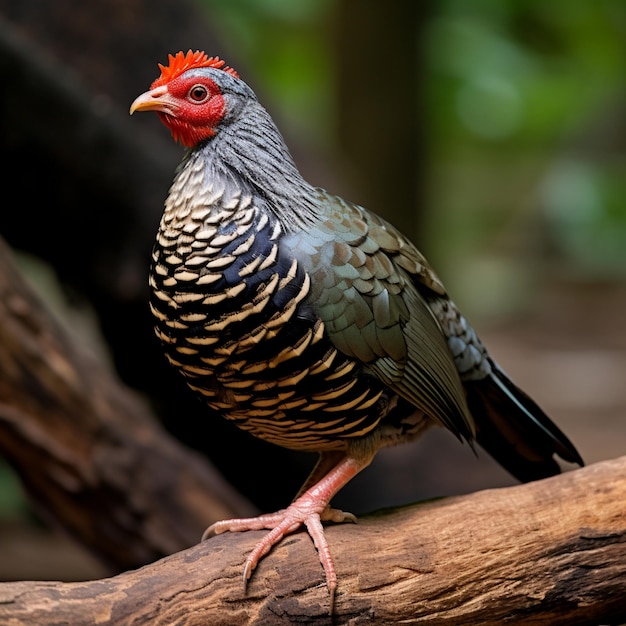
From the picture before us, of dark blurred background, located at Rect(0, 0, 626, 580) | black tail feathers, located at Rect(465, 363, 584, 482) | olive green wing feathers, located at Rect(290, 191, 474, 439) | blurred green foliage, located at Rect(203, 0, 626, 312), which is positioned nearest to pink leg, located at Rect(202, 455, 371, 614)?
olive green wing feathers, located at Rect(290, 191, 474, 439)

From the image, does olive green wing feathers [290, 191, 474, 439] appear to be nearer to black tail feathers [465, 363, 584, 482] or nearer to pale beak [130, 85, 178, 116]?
black tail feathers [465, 363, 584, 482]

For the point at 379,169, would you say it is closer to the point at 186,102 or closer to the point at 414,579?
the point at 186,102

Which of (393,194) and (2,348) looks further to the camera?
(393,194)

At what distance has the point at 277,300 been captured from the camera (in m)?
2.21

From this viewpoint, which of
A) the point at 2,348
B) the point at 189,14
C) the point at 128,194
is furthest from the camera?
the point at 189,14

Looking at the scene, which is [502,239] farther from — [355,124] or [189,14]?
[189,14]

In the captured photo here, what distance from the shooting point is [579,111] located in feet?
34.6

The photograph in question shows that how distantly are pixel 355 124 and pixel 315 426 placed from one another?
4970 mm

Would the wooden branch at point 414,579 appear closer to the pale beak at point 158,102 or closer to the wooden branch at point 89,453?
the pale beak at point 158,102

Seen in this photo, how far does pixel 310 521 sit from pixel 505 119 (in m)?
8.39

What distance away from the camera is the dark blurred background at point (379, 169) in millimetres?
4535

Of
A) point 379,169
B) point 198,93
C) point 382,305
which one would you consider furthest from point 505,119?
point 198,93

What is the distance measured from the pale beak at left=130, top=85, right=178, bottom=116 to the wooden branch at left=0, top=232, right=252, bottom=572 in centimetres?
145

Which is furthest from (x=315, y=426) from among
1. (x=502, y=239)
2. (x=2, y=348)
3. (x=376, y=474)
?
(x=502, y=239)
